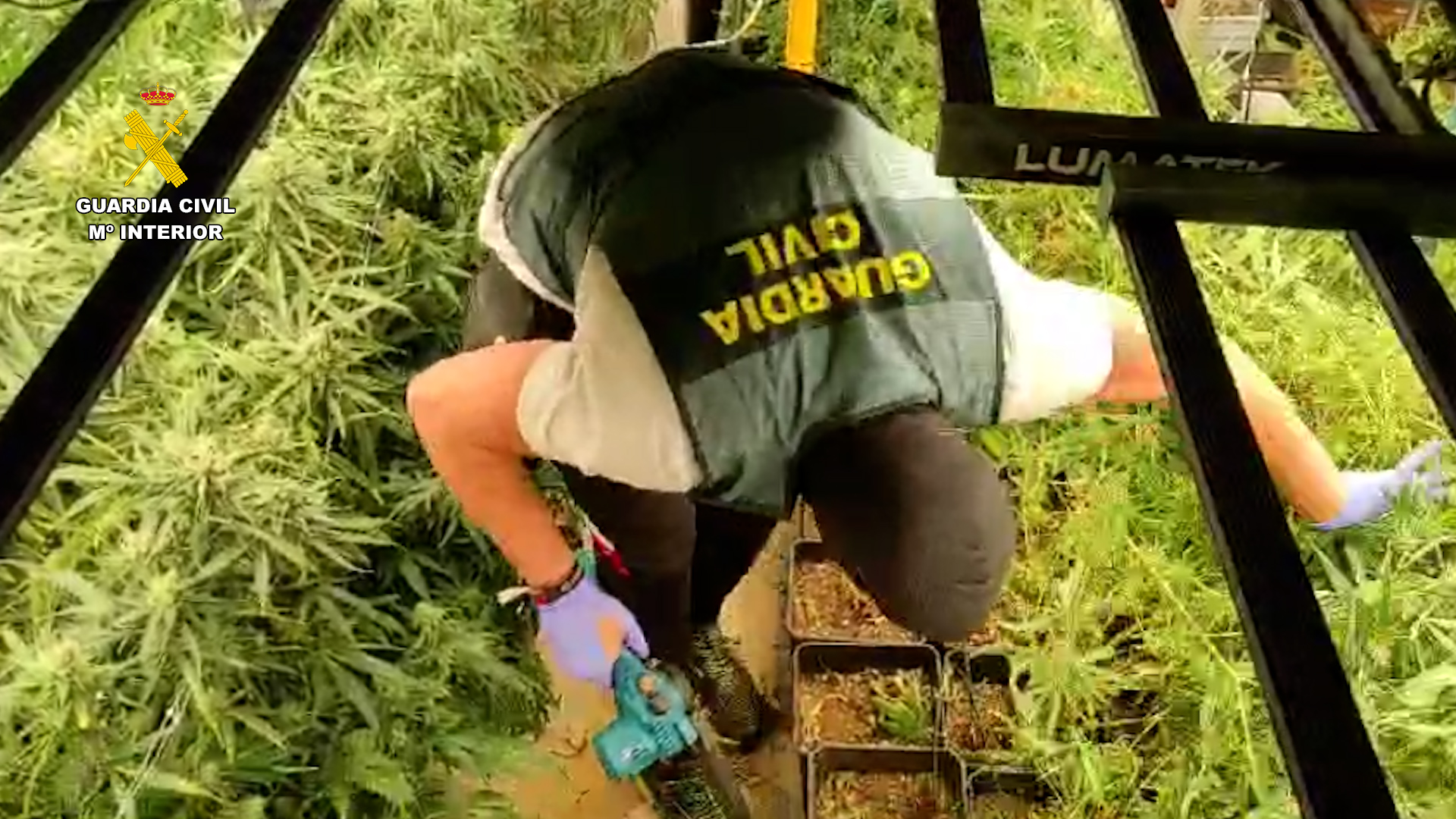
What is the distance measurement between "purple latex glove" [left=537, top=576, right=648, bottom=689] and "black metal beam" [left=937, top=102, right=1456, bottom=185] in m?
0.96

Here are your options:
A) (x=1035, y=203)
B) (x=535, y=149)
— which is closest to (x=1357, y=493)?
(x=1035, y=203)

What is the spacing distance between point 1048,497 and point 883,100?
2.48 feet

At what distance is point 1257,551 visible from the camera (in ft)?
1.85

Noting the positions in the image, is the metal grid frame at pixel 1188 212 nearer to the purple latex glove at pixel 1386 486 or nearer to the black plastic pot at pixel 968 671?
the purple latex glove at pixel 1386 486

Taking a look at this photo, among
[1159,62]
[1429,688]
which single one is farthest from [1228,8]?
[1159,62]

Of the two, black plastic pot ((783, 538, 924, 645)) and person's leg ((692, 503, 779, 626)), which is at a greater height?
person's leg ((692, 503, 779, 626))

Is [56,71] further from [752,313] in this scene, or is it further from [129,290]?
[752,313]

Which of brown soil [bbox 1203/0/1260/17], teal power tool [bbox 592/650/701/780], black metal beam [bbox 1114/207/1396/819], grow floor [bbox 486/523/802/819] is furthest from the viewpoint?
brown soil [bbox 1203/0/1260/17]

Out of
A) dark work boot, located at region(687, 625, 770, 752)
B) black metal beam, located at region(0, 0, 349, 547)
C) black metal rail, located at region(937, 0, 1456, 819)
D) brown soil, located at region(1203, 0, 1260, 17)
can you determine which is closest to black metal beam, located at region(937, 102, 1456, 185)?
black metal rail, located at region(937, 0, 1456, 819)

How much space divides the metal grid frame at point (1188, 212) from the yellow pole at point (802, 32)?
1.23 m

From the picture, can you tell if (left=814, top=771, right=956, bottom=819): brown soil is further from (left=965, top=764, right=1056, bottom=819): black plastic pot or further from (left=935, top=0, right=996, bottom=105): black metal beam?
(left=935, top=0, right=996, bottom=105): black metal beam

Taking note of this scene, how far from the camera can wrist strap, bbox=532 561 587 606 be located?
1.58 meters

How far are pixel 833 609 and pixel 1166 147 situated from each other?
1.39 meters

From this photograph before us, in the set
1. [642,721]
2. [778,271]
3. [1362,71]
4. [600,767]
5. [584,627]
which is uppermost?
[1362,71]
